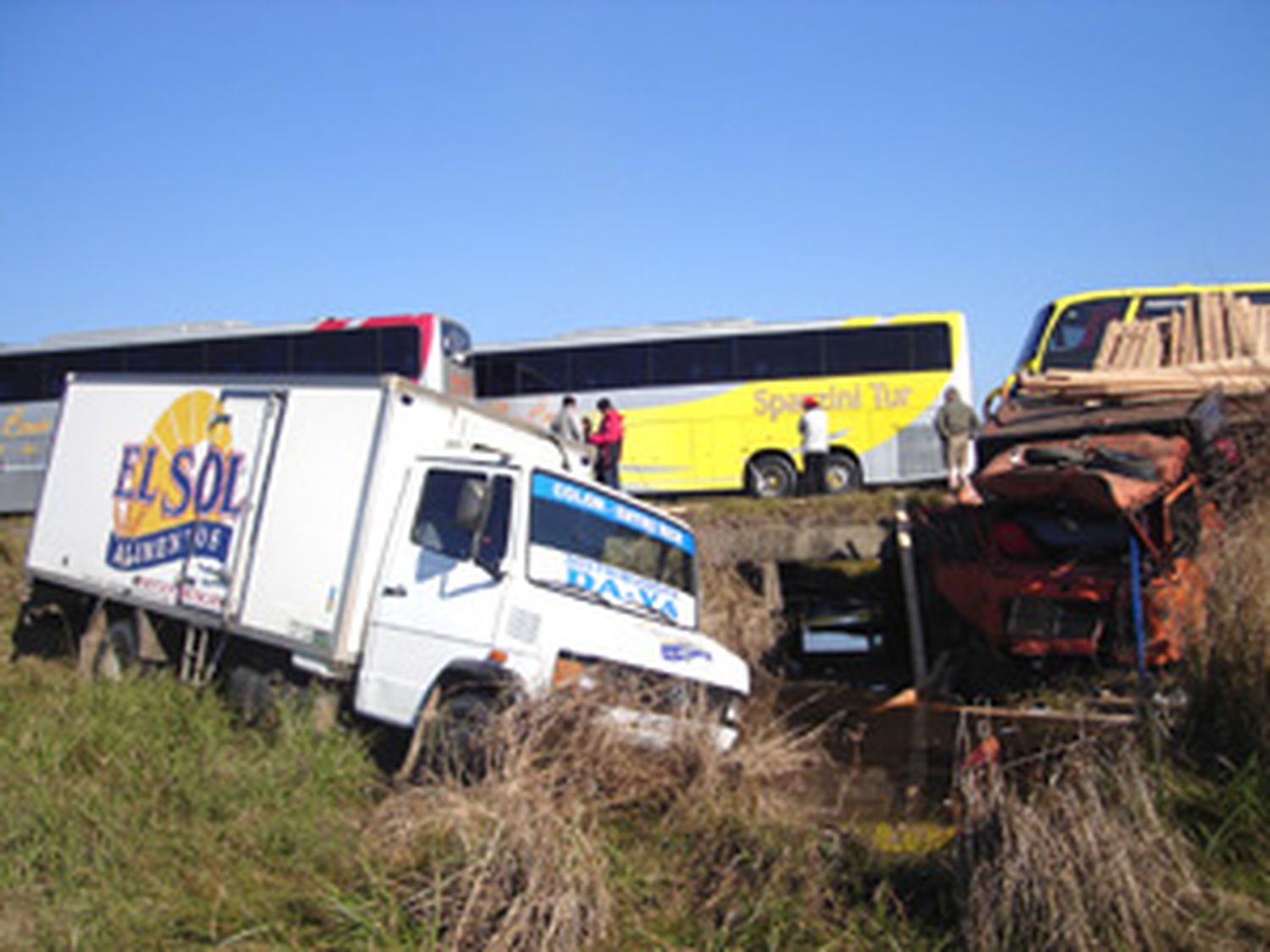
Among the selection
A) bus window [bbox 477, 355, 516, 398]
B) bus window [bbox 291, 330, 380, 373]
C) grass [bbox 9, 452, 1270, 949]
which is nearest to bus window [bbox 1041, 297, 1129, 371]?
grass [bbox 9, 452, 1270, 949]

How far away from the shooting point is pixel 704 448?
18.2 meters

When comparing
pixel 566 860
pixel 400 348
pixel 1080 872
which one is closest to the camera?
pixel 1080 872

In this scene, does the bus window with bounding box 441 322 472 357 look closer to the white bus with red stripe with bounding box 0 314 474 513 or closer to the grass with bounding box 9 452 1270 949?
the white bus with red stripe with bounding box 0 314 474 513

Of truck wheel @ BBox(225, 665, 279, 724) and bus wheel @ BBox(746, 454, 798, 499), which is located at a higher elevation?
bus wheel @ BBox(746, 454, 798, 499)

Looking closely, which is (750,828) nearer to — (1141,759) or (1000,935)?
(1000,935)

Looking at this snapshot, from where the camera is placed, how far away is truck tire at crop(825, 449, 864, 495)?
1739 centimetres

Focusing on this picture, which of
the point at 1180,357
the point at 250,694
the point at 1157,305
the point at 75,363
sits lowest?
the point at 250,694

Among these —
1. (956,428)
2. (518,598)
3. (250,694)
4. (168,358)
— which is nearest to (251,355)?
(168,358)

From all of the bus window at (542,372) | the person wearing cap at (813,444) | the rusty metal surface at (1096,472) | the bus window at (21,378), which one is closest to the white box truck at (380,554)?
the rusty metal surface at (1096,472)

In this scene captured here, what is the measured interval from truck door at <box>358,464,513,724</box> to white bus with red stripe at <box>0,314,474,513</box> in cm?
1222

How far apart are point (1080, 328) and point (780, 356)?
6.00 meters

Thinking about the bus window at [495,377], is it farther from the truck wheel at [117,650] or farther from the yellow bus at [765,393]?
the truck wheel at [117,650]

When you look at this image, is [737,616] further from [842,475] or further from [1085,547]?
[842,475]

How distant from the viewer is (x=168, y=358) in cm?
2017
